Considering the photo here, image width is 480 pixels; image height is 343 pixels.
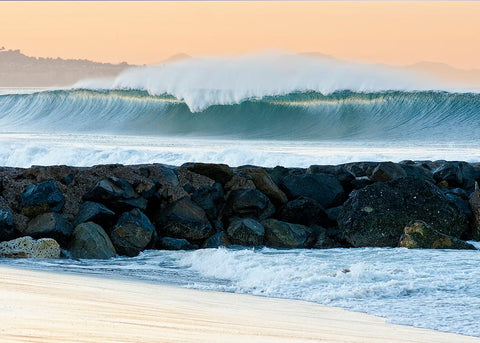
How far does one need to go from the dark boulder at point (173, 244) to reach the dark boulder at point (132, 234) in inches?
5.0

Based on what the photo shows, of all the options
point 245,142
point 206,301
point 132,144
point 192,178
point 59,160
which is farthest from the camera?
point 245,142

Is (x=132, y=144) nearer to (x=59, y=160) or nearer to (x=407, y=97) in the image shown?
(x=59, y=160)

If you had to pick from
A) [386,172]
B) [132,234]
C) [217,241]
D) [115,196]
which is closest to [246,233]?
[217,241]

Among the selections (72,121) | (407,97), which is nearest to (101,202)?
(407,97)

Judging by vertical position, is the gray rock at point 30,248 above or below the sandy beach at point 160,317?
below

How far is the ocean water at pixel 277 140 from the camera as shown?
18.6 feet

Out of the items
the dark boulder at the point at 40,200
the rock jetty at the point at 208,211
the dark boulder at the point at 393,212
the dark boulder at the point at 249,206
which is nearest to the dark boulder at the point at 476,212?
the rock jetty at the point at 208,211

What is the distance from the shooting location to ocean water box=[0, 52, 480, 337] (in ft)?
18.6

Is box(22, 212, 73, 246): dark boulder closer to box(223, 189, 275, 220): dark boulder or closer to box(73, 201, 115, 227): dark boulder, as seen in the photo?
box(73, 201, 115, 227): dark boulder

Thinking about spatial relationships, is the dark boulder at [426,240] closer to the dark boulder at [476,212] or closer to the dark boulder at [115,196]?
the dark boulder at [476,212]

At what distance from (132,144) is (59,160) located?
289 inches

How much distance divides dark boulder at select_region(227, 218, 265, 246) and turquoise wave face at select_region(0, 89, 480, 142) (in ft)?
59.9

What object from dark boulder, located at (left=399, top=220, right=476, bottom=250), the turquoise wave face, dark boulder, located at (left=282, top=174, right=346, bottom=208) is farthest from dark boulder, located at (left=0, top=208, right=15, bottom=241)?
the turquoise wave face

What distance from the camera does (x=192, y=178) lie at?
30.3ft
